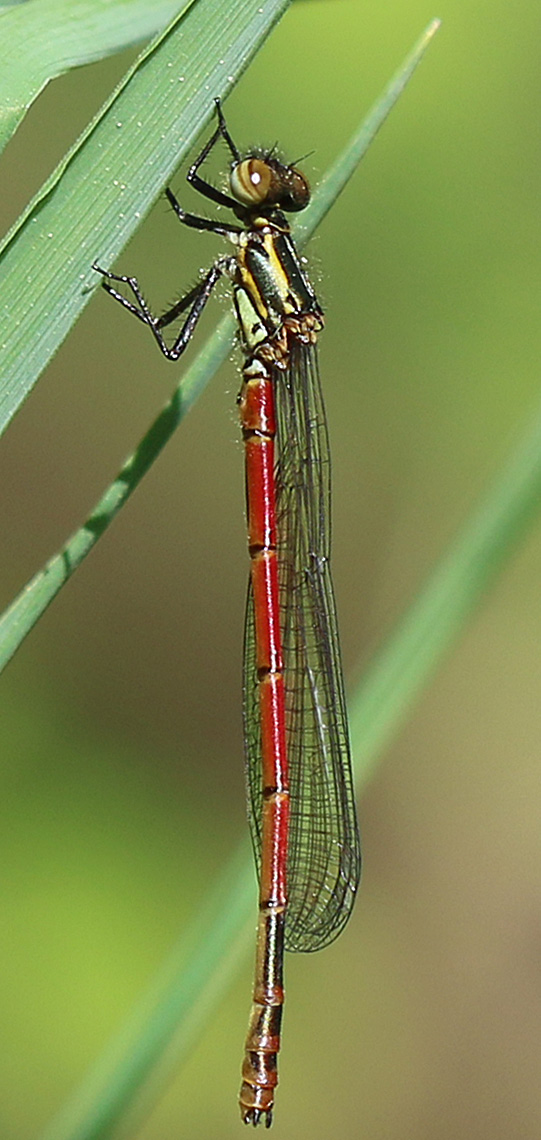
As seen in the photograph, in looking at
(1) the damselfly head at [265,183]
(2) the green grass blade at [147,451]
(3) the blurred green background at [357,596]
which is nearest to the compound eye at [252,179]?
(1) the damselfly head at [265,183]

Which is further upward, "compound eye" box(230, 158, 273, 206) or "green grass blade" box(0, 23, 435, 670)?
"compound eye" box(230, 158, 273, 206)

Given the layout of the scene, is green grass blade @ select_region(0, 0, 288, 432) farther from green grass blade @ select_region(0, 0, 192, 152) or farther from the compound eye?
the compound eye

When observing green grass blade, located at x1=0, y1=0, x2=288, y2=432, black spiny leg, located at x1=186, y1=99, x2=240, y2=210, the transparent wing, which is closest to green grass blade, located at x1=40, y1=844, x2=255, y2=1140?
the transparent wing

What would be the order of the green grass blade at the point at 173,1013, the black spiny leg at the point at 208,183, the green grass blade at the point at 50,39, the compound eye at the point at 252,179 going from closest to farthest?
the green grass blade at the point at 50,39 → the green grass blade at the point at 173,1013 → the black spiny leg at the point at 208,183 → the compound eye at the point at 252,179

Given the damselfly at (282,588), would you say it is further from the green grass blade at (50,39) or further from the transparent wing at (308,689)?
the green grass blade at (50,39)

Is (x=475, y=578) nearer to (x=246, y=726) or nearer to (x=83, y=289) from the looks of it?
(x=83, y=289)

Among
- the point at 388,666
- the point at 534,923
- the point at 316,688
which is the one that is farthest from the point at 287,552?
the point at 534,923

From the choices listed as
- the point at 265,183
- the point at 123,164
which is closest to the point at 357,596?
the point at 265,183
